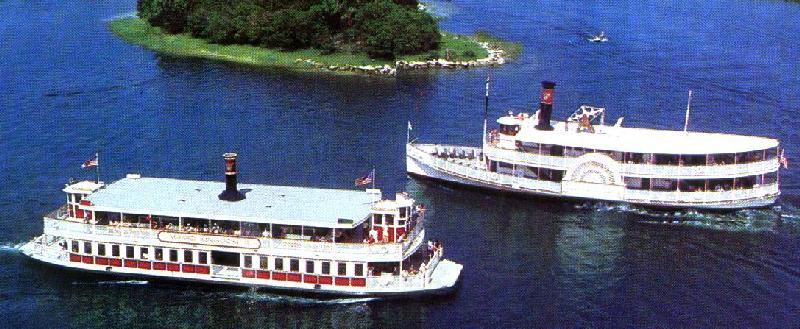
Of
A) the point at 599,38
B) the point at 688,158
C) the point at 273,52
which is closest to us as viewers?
the point at 688,158

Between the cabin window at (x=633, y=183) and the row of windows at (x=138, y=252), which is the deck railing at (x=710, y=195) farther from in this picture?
the row of windows at (x=138, y=252)

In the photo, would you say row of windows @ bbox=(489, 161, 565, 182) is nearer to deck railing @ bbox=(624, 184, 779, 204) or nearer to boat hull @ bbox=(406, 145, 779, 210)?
boat hull @ bbox=(406, 145, 779, 210)

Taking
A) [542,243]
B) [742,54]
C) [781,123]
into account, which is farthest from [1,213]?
[742,54]

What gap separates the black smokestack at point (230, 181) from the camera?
7200 centimetres

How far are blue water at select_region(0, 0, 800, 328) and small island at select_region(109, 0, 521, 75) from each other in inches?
216

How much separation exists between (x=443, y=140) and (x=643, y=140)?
24457 mm

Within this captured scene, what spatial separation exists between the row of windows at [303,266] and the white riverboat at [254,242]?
2.6 inches

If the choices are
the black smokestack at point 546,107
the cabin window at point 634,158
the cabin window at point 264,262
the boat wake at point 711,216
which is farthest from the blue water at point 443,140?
the black smokestack at point 546,107

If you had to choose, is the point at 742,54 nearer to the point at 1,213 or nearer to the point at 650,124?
the point at 650,124

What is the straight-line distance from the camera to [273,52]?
161 meters

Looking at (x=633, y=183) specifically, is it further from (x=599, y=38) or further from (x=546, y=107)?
(x=599, y=38)

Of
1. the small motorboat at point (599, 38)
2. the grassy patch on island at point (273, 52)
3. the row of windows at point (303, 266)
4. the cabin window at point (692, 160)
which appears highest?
the small motorboat at point (599, 38)

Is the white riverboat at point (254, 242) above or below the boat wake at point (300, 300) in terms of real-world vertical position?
above

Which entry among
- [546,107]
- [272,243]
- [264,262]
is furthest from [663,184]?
[264,262]
